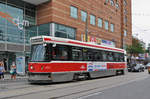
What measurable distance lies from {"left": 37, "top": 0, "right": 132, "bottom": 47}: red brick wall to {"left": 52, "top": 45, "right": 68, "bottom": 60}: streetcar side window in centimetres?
1461

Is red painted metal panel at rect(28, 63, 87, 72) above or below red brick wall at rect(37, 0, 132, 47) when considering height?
below

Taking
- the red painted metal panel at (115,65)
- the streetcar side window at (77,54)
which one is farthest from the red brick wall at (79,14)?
the streetcar side window at (77,54)

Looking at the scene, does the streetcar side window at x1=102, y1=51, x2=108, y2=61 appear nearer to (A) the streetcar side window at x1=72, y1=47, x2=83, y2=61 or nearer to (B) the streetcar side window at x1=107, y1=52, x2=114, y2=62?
(B) the streetcar side window at x1=107, y1=52, x2=114, y2=62

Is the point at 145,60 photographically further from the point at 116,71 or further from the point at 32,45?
the point at 32,45

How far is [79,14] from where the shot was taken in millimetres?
31797

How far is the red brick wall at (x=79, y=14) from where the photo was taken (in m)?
27.0

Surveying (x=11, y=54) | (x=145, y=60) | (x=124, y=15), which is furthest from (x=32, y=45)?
(x=145, y=60)

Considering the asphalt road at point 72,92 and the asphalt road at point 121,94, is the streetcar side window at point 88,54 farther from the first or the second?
the asphalt road at point 121,94

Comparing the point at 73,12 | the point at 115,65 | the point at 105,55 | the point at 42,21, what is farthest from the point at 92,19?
the point at 105,55

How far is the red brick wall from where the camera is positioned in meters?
27.0

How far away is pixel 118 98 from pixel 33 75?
6.02 meters

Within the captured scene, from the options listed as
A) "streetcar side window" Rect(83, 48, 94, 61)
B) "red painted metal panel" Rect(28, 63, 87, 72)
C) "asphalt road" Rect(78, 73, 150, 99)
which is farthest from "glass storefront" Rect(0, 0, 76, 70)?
"asphalt road" Rect(78, 73, 150, 99)

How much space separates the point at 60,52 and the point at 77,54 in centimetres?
189

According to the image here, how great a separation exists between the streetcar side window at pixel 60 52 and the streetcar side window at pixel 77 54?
80cm
